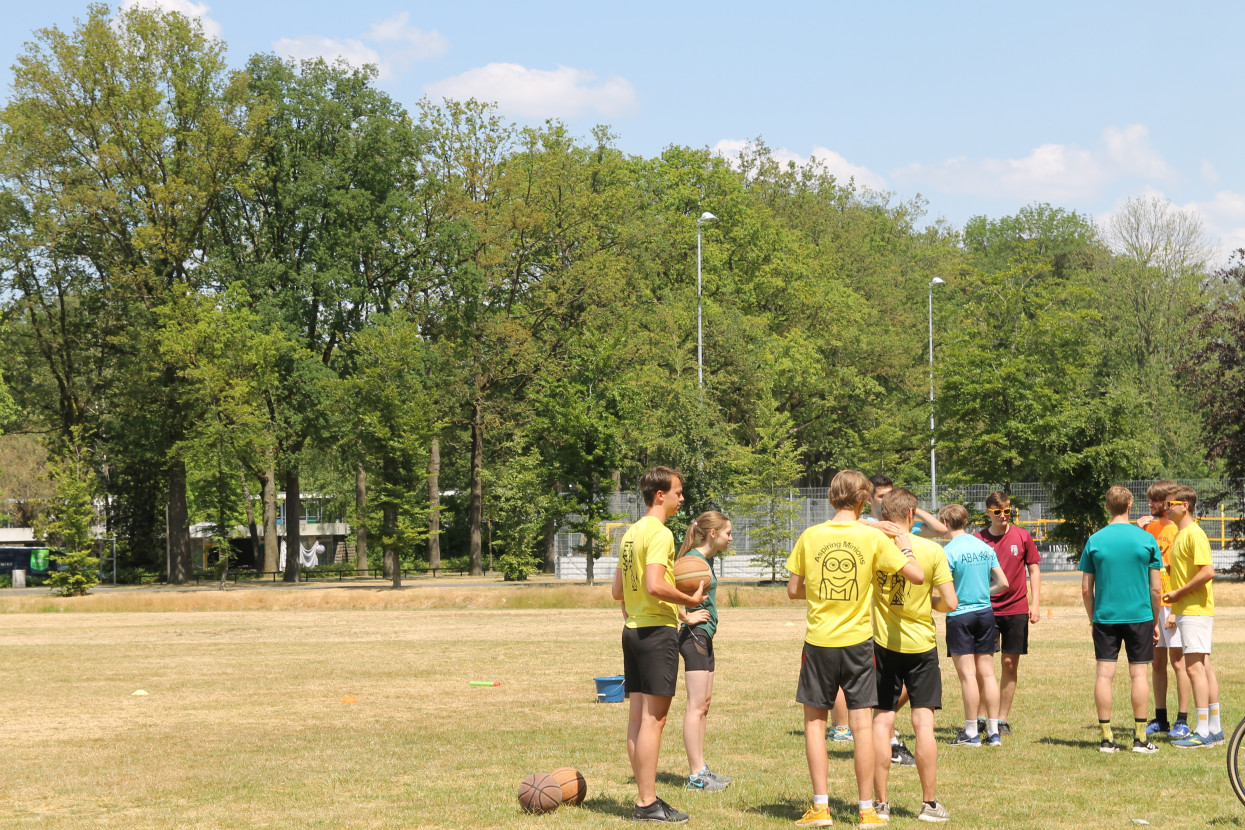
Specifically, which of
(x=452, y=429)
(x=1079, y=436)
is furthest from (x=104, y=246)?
(x=1079, y=436)

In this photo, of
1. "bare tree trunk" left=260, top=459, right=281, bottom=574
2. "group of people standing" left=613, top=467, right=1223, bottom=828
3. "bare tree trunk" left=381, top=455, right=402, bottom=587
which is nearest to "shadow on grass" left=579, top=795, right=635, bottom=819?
"group of people standing" left=613, top=467, right=1223, bottom=828

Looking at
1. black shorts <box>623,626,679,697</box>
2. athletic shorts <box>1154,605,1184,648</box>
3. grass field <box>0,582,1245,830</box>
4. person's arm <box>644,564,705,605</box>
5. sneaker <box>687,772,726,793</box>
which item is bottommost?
grass field <box>0,582,1245,830</box>

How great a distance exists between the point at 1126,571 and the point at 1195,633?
91 centimetres

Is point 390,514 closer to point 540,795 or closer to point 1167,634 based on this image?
point 1167,634

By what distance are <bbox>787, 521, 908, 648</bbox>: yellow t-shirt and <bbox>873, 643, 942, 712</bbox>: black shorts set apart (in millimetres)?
546

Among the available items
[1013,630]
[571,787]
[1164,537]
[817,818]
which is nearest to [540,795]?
[571,787]

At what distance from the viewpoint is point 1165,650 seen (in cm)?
1045

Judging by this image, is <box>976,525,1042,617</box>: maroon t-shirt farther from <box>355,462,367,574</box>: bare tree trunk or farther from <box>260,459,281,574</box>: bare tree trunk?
<box>260,459,281,574</box>: bare tree trunk

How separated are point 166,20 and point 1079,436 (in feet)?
120

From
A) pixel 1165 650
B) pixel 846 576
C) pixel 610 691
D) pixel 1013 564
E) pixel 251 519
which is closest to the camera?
pixel 846 576

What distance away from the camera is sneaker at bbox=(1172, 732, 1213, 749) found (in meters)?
10.1

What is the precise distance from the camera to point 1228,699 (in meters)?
12.7

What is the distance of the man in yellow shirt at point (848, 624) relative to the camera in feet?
23.7

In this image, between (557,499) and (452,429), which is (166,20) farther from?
(557,499)
